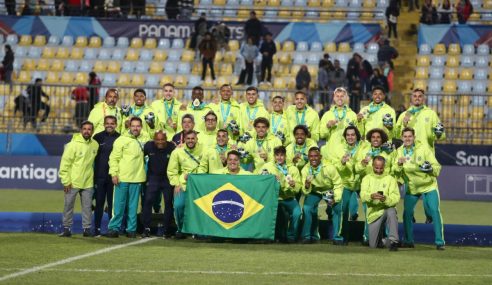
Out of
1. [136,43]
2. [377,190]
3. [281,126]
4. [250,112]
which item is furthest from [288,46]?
[377,190]

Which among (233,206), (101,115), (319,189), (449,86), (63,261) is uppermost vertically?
(449,86)

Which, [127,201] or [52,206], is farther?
[52,206]

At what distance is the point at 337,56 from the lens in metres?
34.4

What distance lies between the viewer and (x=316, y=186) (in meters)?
18.6

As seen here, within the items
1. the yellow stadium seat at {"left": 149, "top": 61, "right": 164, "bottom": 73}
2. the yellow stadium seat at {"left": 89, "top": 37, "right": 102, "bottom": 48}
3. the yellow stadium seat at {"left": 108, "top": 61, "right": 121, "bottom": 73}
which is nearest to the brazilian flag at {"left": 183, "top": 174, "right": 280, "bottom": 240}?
the yellow stadium seat at {"left": 149, "top": 61, "right": 164, "bottom": 73}

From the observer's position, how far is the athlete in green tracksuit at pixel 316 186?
18.5 meters

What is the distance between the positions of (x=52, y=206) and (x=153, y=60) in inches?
466

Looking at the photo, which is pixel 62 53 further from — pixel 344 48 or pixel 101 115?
pixel 101 115

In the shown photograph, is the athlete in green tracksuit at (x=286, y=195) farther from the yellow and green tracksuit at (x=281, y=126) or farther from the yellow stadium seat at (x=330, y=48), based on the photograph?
the yellow stadium seat at (x=330, y=48)

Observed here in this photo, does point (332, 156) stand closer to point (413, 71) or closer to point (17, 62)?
→ point (413, 71)

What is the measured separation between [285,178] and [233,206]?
0.91 m

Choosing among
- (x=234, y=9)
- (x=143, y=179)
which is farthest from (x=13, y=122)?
(x=143, y=179)

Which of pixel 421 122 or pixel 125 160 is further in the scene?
pixel 421 122

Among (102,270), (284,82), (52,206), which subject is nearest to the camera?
(102,270)
